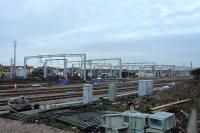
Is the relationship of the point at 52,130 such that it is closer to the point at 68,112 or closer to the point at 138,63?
the point at 68,112

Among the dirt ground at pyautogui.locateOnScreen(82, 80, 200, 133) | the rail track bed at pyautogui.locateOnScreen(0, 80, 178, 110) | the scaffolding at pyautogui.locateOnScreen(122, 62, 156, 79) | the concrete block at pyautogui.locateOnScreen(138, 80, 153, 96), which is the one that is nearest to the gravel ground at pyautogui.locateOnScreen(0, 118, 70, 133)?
the dirt ground at pyautogui.locateOnScreen(82, 80, 200, 133)

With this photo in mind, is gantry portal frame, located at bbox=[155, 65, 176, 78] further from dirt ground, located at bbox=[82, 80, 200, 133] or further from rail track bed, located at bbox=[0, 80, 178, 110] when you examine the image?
dirt ground, located at bbox=[82, 80, 200, 133]

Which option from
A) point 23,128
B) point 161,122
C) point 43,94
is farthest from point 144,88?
point 161,122

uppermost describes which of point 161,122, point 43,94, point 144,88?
point 144,88

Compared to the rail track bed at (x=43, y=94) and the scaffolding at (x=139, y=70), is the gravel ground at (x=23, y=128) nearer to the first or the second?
the rail track bed at (x=43, y=94)

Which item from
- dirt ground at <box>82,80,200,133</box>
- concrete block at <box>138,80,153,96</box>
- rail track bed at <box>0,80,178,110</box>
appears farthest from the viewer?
rail track bed at <box>0,80,178,110</box>

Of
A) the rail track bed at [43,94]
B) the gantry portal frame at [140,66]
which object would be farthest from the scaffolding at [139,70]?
the rail track bed at [43,94]

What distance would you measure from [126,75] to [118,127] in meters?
73.7

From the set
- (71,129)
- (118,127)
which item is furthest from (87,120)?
(118,127)

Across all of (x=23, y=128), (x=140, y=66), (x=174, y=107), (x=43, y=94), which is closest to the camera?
(x=23, y=128)

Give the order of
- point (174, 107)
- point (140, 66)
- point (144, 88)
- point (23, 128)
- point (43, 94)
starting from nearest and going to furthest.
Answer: point (23, 128) → point (174, 107) → point (144, 88) → point (43, 94) → point (140, 66)

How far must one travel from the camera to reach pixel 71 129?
1282cm

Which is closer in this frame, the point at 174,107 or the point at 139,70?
the point at 174,107

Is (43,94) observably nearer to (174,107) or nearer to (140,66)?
(174,107)
